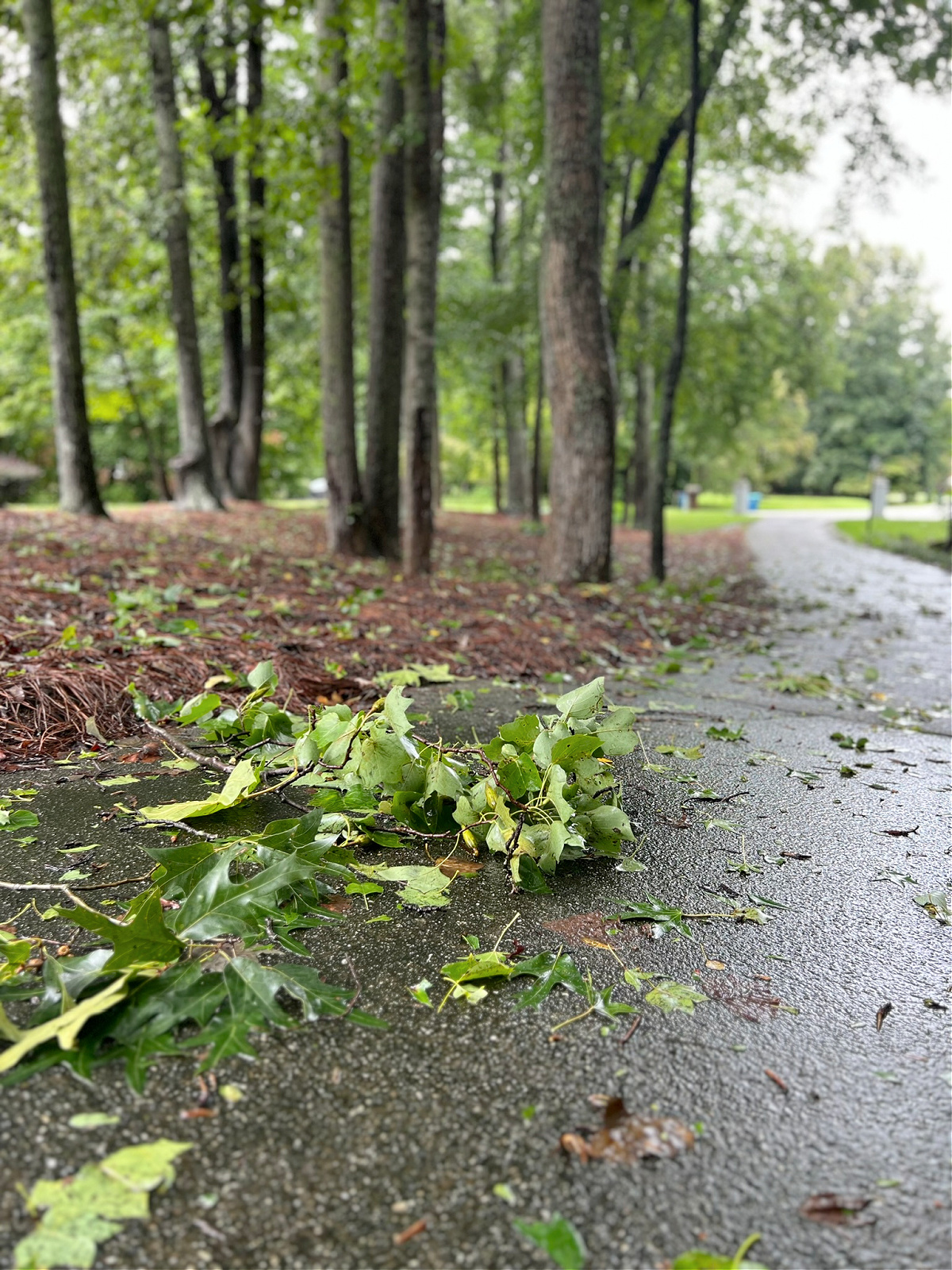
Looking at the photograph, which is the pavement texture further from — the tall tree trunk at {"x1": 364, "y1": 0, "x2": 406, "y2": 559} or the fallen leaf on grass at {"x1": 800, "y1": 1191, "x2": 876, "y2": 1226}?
the tall tree trunk at {"x1": 364, "y1": 0, "x2": 406, "y2": 559}

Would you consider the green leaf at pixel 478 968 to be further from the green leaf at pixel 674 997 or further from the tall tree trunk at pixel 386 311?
the tall tree trunk at pixel 386 311

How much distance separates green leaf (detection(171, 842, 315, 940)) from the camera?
1562mm

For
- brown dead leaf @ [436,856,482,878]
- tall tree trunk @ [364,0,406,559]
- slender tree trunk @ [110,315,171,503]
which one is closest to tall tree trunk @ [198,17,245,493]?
tall tree trunk @ [364,0,406,559]

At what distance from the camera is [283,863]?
1739 millimetres

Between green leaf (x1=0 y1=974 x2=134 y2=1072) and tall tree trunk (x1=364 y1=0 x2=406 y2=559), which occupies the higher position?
tall tree trunk (x1=364 y1=0 x2=406 y2=559)

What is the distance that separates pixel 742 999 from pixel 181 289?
12841mm

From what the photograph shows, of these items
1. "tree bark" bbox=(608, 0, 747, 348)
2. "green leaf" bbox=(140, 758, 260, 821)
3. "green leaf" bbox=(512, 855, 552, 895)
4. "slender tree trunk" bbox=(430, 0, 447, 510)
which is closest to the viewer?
"green leaf" bbox=(512, 855, 552, 895)

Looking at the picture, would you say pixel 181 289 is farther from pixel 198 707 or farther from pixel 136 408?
pixel 136 408

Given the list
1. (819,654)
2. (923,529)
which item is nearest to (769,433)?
(923,529)

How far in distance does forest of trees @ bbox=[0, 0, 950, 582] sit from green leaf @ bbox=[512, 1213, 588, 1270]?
6497mm

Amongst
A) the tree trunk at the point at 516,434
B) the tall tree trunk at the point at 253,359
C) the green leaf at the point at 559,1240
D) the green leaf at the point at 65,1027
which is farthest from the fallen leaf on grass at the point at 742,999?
the tree trunk at the point at 516,434

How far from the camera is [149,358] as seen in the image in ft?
81.4

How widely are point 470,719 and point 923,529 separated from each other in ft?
79.0

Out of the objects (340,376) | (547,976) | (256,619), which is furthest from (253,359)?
(547,976)
